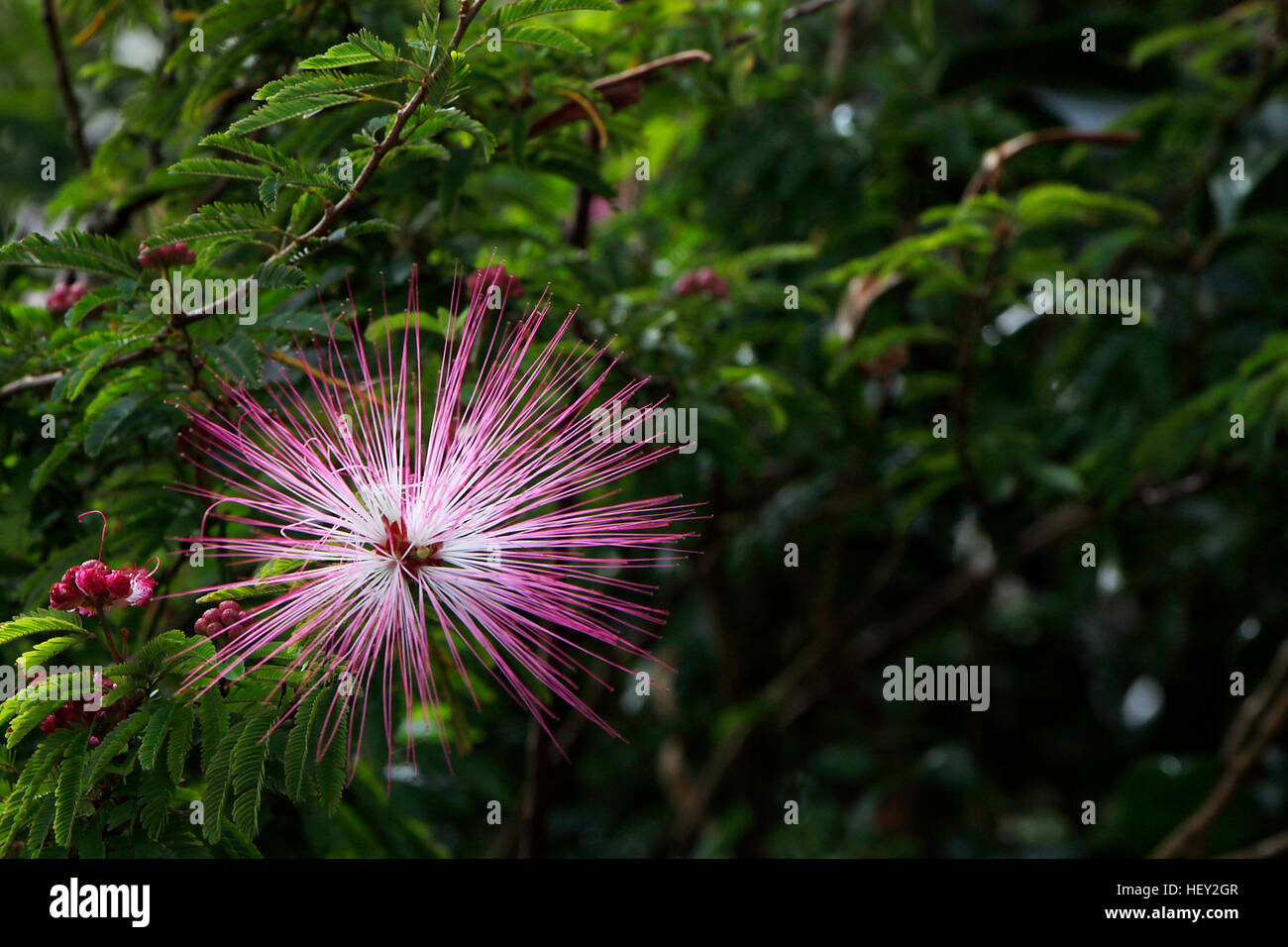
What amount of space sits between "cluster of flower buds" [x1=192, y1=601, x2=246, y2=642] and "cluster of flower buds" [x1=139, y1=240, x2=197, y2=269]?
0.56 metres

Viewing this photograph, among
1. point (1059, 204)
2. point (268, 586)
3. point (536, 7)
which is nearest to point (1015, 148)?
point (1059, 204)

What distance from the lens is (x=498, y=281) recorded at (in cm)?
205

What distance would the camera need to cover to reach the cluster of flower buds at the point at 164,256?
1.77 m

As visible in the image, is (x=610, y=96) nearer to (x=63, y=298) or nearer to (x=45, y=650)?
(x=63, y=298)

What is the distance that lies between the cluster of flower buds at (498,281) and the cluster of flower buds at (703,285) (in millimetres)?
621

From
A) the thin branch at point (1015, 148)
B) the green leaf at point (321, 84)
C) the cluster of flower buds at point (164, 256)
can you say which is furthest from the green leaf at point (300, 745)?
the thin branch at point (1015, 148)

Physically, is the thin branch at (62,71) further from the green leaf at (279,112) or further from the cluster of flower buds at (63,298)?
the green leaf at (279,112)

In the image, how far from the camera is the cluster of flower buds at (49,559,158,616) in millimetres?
1544

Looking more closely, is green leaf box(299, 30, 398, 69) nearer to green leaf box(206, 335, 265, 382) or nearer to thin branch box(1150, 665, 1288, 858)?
green leaf box(206, 335, 265, 382)

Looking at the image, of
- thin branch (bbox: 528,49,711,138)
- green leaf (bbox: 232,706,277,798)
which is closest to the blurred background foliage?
thin branch (bbox: 528,49,711,138)

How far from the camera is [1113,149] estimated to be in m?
3.47
